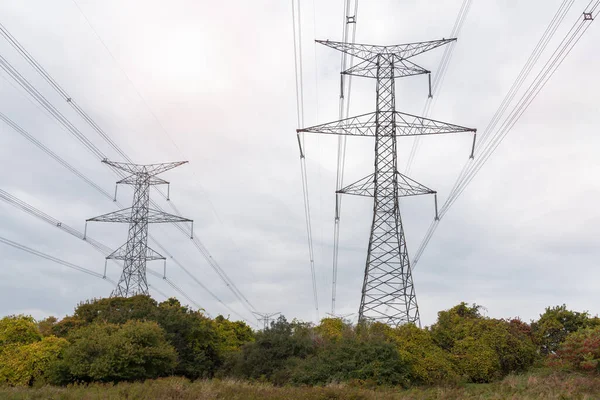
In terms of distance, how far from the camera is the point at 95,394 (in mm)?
27281

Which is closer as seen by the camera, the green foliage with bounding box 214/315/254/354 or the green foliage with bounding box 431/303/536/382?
the green foliage with bounding box 431/303/536/382

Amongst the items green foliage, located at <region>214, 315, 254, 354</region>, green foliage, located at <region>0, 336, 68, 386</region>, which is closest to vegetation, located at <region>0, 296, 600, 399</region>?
green foliage, located at <region>0, 336, 68, 386</region>

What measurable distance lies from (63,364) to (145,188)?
70.7ft

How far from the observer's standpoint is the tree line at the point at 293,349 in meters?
37.3

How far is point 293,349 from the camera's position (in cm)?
4588

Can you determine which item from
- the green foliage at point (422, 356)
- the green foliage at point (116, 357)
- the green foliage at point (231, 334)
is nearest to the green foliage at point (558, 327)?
the green foliage at point (422, 356)

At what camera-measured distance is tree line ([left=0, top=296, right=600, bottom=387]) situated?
37.3 metres

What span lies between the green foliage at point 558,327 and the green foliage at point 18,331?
4317 cm

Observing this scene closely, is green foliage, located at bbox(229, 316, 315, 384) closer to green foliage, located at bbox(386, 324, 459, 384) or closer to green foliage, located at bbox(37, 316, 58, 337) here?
green foliage, located at bbox(386, 324, 459, 384)

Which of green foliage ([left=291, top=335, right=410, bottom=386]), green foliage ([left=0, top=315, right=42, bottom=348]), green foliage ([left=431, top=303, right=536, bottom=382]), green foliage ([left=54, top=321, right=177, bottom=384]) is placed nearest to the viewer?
green foliage ([left=54, top=321, right=177, bottom=384])

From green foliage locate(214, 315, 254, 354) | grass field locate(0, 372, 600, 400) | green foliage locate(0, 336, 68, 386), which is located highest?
green foliage locate(214, 315, 254, 354)

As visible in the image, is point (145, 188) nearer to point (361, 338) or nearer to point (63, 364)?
point (63, 364)

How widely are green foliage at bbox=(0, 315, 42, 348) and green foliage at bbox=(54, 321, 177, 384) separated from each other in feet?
16.1

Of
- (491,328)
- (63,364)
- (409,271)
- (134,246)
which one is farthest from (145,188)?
(491,328)
